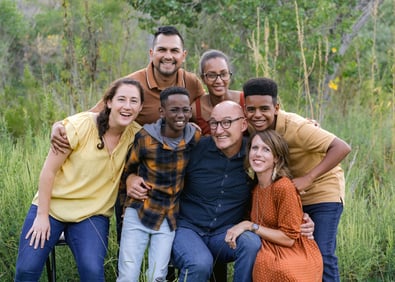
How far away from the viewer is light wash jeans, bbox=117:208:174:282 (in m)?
3.49

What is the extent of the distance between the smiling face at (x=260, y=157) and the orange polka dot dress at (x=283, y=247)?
0.11 meters

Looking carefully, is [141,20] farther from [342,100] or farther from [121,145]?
[121,145]

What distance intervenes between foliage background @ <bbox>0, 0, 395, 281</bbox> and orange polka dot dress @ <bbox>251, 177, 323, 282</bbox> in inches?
37.9

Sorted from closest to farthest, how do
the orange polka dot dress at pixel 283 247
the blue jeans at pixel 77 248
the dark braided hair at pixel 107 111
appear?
the orange polka dot dress at pixel 283 247 → the blue jeans at pixel 77 248 → the dark braided hair at pixel 107 111

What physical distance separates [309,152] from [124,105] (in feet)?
3.84

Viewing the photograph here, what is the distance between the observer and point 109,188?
3740mm

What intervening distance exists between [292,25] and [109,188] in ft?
13.2

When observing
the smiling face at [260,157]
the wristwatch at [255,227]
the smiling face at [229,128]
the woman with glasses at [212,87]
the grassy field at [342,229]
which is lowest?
the grassy field at [342,229]

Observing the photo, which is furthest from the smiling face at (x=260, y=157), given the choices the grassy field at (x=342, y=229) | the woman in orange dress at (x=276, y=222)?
the grassy field at (x=342, y=229)

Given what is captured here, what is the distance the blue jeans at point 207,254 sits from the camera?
11.1 feet

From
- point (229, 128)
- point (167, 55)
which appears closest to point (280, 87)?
point (167, 55)

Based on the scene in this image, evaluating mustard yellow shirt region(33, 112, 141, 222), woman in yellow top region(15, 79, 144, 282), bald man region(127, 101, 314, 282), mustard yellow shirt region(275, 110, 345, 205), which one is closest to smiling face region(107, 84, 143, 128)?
woman in yellow top region(15, 79, 144, 282)

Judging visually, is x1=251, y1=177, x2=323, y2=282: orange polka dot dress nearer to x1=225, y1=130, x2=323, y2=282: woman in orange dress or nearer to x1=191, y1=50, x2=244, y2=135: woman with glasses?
x1=225, y1=130, x2=323, y2=282: woman in orange dress

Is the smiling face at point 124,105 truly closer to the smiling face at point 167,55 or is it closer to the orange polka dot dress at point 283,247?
the smiling face at point 167,55
